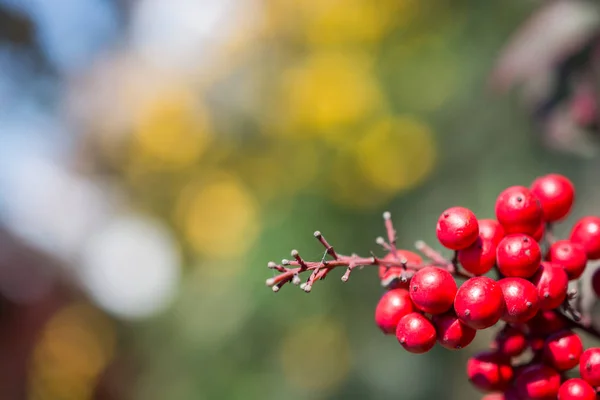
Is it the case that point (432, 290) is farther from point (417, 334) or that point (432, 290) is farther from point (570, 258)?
point (570, 258)

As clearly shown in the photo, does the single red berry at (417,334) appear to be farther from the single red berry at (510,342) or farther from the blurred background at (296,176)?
the blurred background at (296,176)

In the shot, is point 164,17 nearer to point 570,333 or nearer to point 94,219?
point 94,219

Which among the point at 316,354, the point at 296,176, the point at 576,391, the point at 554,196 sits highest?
the point at 296,176

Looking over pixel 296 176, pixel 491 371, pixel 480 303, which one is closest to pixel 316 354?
pixel 296 176

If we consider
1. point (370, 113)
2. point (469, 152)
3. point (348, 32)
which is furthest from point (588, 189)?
point (348, 32)

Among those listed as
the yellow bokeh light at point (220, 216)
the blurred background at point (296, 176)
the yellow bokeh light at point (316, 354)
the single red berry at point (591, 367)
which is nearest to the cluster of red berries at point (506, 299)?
the single red berry at point (591, 367)

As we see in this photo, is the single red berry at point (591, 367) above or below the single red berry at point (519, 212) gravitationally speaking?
below
